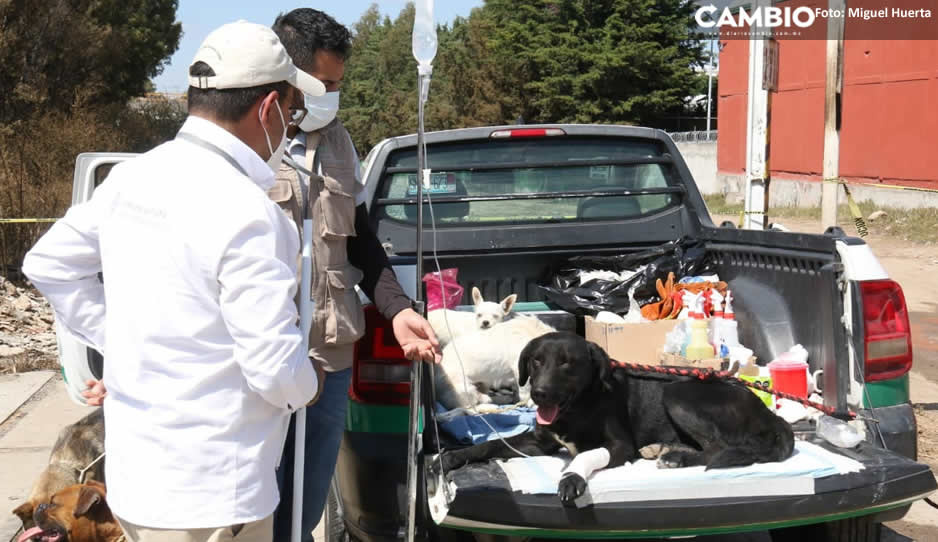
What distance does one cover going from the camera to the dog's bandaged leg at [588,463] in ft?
10.8

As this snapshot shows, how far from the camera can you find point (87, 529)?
147 inches

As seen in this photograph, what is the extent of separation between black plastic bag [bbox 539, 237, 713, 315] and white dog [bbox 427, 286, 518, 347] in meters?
0.37

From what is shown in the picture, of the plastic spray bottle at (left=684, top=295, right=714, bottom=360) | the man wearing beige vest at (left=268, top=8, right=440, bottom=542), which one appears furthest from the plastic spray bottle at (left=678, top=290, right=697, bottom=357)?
the man wearing beige vest at (left=268, top=8, right=440, bottom=542)

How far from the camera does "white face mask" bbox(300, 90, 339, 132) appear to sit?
10.6 ft

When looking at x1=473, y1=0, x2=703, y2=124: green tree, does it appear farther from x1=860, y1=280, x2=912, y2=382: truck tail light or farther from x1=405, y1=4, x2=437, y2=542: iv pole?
x1=405, y1=4, x2=437, y2=542: iv pole

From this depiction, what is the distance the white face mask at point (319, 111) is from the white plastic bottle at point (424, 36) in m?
0.38

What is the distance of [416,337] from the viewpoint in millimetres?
3168

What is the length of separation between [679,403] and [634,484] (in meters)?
0.69

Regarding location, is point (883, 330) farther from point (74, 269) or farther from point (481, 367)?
point (74, 269)

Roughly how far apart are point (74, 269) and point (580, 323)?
3348mm

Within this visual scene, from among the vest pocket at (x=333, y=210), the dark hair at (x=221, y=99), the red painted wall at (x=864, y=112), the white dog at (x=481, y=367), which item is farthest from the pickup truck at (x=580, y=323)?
the red painted wall at (x=864, y=112)

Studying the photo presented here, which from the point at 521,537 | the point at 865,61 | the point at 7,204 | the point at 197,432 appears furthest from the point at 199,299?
the point at 865,61

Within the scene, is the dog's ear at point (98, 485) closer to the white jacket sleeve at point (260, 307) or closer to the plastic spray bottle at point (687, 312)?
the white jacket sleeve at point (260, 307)

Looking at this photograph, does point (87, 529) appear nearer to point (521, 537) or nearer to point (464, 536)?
point (464, 536)
